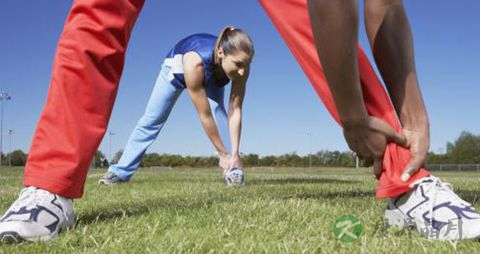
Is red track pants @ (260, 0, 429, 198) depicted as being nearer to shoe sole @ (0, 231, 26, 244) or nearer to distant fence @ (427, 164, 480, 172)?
shoe sole @ (0, 231, 26, 244)

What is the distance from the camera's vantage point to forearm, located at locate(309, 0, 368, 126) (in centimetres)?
184

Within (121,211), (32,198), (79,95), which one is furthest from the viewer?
(121,211)

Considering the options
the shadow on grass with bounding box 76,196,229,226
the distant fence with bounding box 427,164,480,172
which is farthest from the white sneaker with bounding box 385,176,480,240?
the distant fence with bounding box 427,164,480,172

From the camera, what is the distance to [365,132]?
2076mm

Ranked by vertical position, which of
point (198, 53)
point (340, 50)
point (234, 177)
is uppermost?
point (198, 53)

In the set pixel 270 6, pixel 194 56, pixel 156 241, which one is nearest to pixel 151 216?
pixel 156 241

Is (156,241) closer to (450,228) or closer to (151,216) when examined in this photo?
(151,216)

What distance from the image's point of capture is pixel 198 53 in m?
6.28

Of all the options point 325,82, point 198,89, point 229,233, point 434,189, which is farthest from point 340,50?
point 198,89

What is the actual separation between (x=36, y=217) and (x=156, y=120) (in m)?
5.12

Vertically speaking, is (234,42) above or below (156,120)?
above

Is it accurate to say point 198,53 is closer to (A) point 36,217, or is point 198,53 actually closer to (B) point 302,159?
(A) point 36,217

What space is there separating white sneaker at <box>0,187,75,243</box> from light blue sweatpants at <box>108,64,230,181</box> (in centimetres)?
459

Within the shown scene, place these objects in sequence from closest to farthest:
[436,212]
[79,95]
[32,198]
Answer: [436,212] → [32,198] → [79,95]
